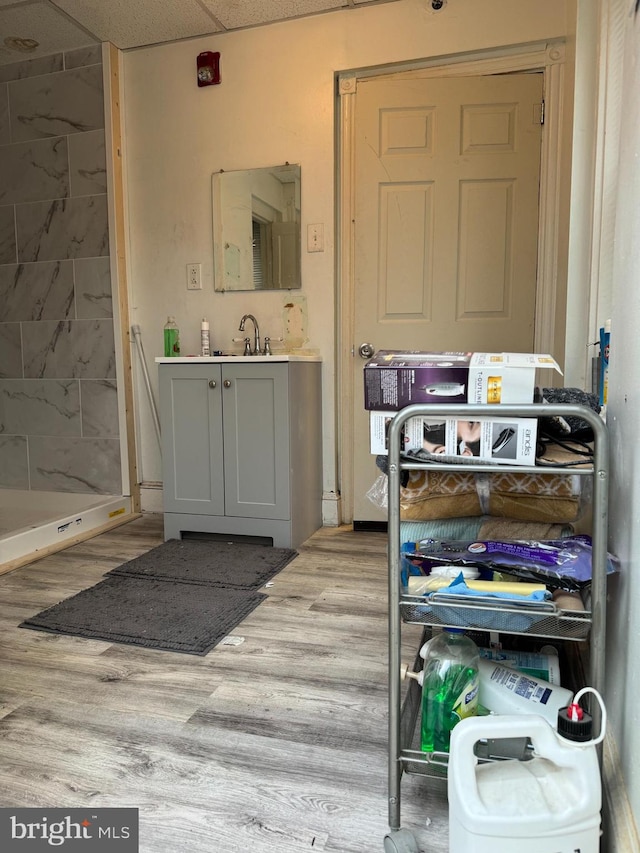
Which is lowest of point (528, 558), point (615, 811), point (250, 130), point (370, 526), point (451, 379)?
point (370, 526)

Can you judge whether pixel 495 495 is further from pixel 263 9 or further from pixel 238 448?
pixel 263 9

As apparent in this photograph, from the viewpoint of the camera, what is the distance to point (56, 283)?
3.09 meters

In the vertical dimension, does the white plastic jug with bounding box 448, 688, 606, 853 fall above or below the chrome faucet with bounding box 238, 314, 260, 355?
below

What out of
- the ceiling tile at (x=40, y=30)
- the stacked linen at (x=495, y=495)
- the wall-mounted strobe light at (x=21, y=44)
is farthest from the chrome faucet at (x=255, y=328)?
the stacked linen at (x=495, y=495)

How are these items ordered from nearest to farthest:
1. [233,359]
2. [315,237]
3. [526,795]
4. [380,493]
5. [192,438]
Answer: [526,795]
[380,493]
[233,359]
[192,438]
[315,237]

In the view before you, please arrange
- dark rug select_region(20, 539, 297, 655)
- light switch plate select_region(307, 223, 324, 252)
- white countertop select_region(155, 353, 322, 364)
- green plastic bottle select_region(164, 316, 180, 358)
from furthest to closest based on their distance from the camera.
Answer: green plastic bottle select_region(164, 316, 180, 358) < light switch plate select_region(307, 223, 324, 252) < white countertop select_region(155, 353, 322, 364) < dark rug select_region(20, 539, 297, 655)

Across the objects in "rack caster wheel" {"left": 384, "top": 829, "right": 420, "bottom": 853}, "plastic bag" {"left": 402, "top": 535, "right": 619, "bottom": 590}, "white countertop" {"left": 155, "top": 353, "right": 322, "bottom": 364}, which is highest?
"white countertop" {"left": 155, "top": 353, "right": 322, "bottom": 364}

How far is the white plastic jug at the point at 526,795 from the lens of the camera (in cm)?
69

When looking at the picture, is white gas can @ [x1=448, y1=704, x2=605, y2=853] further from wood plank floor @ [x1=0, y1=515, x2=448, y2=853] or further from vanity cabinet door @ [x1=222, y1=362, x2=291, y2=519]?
vanity cabinet door @ [x1=222, y1=362, x2=291, y2=519]

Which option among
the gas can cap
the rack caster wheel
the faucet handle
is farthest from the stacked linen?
the faucet handle

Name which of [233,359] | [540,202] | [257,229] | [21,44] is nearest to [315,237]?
[257,229]

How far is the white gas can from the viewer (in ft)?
2.25

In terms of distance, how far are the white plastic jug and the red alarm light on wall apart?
2973 millimetres

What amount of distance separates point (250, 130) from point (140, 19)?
0.68m
